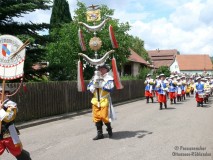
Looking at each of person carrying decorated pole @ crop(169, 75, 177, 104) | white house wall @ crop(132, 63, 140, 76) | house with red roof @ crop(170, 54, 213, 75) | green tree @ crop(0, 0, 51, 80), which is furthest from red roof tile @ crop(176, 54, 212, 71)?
green tree @ crop(0, 0, 51, 80)

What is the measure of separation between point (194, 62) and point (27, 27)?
294ft

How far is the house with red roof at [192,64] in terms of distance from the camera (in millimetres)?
100750

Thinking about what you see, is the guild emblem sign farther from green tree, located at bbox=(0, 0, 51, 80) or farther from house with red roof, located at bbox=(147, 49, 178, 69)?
house with red roof, located at bbox=(147, 49, 178, 69)

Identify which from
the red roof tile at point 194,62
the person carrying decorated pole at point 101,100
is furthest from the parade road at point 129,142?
the red roof tile at point 194,62

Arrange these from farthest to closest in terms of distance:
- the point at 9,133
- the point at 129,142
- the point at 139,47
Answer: the point at 139,47 → the point at 129,142 → the point at 9,133

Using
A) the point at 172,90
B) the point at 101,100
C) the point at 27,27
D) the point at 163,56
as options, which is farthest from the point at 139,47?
the point at 101,100

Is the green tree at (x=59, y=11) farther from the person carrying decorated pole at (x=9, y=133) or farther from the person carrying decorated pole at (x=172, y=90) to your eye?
the person carrying decorated pole at (x=9, y=133)

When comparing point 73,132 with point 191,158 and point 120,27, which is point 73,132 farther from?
point 120,27

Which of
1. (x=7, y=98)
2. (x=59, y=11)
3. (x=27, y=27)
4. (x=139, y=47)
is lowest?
(x=7, y=98)

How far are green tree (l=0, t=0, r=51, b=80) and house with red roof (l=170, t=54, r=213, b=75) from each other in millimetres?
84671

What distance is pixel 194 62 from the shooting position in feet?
338

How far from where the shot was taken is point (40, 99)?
15.6 meters

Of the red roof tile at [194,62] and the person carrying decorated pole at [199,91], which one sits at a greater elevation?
the red roof tile at [194,62]

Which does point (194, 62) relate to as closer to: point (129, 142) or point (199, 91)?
point (199, 91)
